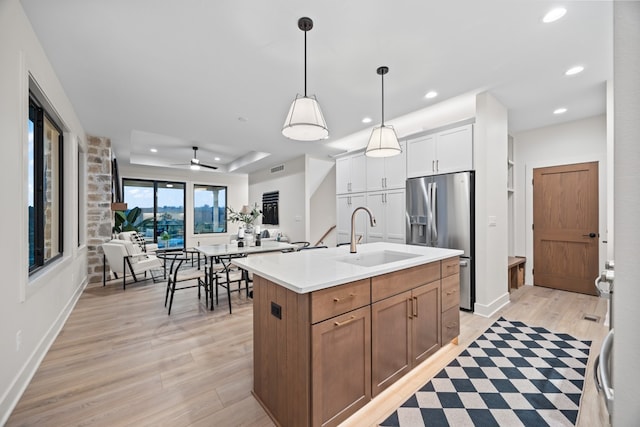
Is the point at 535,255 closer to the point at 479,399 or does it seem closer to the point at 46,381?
the point at 479,399

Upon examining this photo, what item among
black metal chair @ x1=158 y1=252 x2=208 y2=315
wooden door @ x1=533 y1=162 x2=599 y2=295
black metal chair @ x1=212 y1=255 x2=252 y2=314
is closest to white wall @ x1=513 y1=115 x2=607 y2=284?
wooden door @ x1=533 y1=162 x2=599 y2=295

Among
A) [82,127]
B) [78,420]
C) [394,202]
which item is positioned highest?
[82,127]

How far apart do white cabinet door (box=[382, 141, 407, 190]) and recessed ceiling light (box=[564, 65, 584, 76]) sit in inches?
73.9

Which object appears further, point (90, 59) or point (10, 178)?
point (90, 59)

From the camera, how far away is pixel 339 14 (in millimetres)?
1977

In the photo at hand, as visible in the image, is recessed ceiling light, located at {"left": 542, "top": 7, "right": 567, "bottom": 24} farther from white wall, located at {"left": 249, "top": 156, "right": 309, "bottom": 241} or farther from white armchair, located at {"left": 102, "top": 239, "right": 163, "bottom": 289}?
white armchair, located at {"left": 102, "top": 239, "right": 163, "bottom": 289}

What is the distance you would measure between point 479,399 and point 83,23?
13.0 ft

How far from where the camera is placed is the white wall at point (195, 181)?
832 cm

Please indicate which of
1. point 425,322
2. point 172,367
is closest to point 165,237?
point 172,367

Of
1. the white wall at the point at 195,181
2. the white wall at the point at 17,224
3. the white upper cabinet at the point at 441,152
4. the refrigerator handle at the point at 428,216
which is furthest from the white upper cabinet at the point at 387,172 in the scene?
the white wall at the point at 195,181

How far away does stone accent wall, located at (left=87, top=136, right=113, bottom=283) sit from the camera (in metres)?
4.80

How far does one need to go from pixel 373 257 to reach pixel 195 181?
27.3 ft

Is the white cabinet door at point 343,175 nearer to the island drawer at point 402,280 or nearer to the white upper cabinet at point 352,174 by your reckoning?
the white upper cabinet at point 352,174
